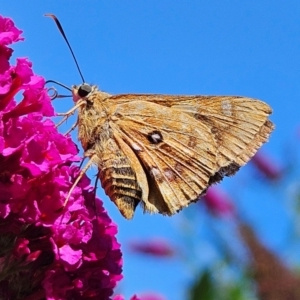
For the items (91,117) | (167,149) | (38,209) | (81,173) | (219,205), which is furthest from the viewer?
(219,205)

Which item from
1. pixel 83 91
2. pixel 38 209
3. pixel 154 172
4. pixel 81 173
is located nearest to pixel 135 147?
pixel 154 172

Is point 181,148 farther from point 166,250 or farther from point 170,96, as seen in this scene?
point 166,250

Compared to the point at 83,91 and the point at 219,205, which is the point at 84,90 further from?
the point at 219,205

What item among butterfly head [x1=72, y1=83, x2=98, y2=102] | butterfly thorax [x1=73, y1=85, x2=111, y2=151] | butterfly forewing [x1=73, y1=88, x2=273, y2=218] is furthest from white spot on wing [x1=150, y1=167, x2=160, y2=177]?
butterfly head [x1=72, y1=83, x2=98, y2=102]

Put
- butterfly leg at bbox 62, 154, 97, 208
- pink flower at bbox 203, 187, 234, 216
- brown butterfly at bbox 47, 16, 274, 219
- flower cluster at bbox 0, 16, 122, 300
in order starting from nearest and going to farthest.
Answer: flower cluster at bbox 0, 16, 122, 300 < butterfly leg at bbox 62, 154, 97, 208 < brown butterfly at bbox 47, 16, 274, 219 < pink flower at bbox 203, 187, 234, 216

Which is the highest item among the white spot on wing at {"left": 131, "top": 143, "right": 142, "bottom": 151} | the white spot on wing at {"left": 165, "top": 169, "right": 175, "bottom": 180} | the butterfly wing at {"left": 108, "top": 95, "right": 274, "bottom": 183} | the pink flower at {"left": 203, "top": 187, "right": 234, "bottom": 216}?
the pink flower at {"left": 203, "top": 187, "right": 234, "bottom": 216}

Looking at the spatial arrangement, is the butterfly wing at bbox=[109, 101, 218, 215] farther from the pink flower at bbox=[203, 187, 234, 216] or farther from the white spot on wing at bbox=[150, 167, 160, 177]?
the pink flower at bbox=[203, 187, 234, 216]
